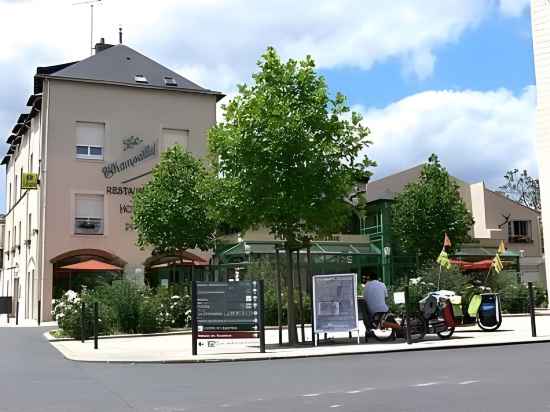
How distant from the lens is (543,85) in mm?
31234

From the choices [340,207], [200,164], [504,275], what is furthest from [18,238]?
[340,207]

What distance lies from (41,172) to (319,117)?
23.0 m

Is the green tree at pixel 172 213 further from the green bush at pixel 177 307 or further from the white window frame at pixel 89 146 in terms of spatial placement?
the white window frame at pixel 89 146

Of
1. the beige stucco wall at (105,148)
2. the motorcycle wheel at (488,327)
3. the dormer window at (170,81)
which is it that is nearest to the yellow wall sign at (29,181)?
the beige stucco wall at (105,148)

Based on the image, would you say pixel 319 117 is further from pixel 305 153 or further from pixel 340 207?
pixel 340 207

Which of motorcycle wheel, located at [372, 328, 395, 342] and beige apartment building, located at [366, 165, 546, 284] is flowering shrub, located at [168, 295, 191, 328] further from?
beige apartment building, located at [366, 165, 546, 284]

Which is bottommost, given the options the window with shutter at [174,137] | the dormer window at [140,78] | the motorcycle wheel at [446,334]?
the motorcycle wheel at [446,334]

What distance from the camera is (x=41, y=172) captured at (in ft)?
117

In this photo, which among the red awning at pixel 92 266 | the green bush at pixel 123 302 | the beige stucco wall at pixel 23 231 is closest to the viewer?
the green bush at pixel 123 302

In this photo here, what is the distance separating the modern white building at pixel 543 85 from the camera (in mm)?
30641

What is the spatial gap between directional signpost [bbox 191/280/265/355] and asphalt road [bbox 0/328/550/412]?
1.74m

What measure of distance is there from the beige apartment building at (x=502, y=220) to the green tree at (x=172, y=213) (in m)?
18.3

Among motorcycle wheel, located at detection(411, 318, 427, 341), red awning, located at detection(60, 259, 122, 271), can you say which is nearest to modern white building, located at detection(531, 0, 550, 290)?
motorcycle wheel, located at detection(411, 318, 427, 341)

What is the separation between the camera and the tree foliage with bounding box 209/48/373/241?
16.2m
